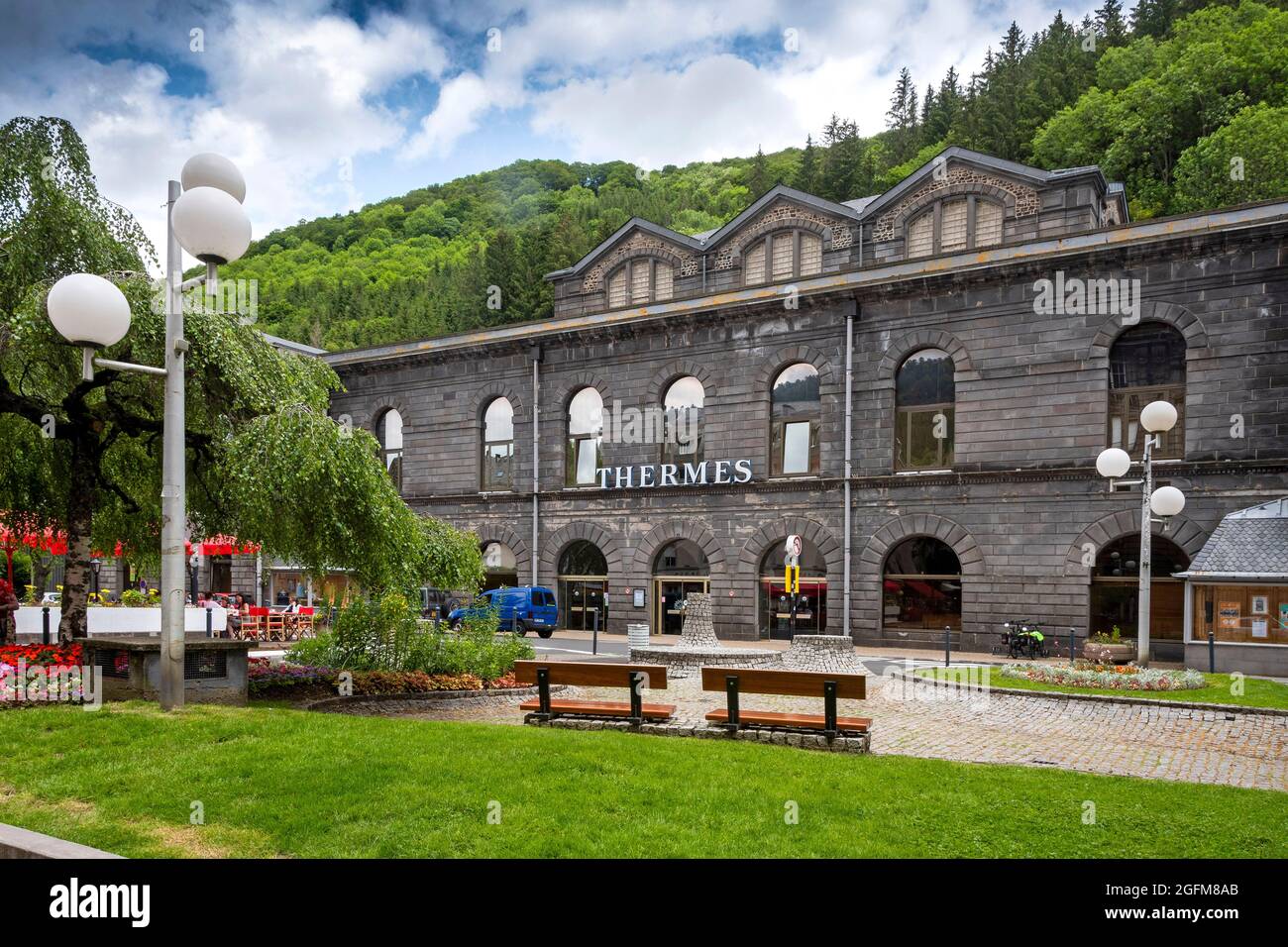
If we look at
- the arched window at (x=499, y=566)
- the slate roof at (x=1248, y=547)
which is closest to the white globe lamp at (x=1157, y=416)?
the slate roof at (x=1248, y=547)

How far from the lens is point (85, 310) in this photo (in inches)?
342

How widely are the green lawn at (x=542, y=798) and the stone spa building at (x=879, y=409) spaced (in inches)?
709

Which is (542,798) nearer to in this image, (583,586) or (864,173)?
(583,586)

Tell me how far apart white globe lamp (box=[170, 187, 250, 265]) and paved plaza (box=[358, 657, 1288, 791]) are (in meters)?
7.43

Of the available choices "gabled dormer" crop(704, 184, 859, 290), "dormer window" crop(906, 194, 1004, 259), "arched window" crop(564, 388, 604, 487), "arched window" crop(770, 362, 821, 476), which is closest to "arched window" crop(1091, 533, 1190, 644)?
"arched window" crop(770, 362, 821, 476)

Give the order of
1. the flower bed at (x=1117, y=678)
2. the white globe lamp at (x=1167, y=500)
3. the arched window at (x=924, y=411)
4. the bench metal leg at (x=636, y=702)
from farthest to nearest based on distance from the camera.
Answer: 1. the arched window at (x=924, y=411)
2. the white globe lamp at (x=1167, y=500)
3. the flower bed at (x=1117, y=678)
4. the bench metal leg at (x=636, y=702)

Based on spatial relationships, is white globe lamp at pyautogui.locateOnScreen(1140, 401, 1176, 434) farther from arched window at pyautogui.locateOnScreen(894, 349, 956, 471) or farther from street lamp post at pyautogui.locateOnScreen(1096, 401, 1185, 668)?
arched window at pyautogui.locateOnScreen(894, 349, 956, 471)

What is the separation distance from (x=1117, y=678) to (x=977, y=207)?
18696 mm

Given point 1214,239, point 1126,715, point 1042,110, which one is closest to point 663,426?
point 1214,239

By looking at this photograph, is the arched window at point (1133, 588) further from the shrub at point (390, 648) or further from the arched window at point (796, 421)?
the shrub at point (390, 648)

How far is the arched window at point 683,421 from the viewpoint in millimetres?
34719

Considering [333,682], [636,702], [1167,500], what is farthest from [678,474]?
[636,702]
